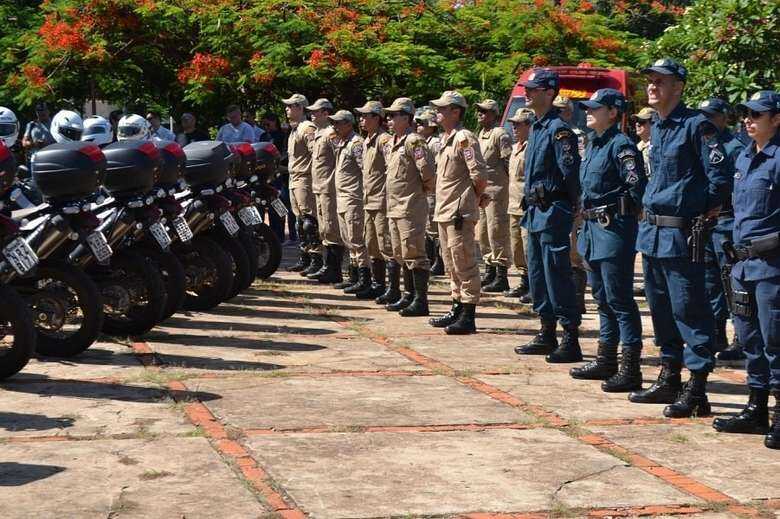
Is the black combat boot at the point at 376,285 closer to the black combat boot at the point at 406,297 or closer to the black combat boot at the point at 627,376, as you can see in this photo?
the black combat boot at the point at 406,297

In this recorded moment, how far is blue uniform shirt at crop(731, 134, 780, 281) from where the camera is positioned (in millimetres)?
6742

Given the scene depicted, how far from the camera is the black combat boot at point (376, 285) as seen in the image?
12977 mm

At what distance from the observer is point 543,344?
31.9 ft

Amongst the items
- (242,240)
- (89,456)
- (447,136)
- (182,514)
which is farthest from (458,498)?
(242,240)

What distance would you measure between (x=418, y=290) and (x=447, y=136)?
5.02 feet

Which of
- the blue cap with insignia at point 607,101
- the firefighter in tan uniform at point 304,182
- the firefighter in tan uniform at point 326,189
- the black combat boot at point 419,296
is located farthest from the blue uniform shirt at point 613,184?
the firefighter in tan uniform at point 304,182

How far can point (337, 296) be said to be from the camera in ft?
43.3

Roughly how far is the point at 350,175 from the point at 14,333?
18.1 ft

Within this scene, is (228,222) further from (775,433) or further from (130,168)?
(775,433)

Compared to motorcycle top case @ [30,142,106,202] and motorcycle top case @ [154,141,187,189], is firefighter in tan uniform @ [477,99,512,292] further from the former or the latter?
motorcycle top case @ [30,142,106,202]

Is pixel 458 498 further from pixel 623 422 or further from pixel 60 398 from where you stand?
pixel 60 398

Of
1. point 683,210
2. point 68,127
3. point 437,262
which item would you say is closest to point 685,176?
point 683,210

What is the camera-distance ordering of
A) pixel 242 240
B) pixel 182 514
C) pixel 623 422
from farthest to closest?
pixel 242 240 → pixel 623 422 → pixel 182 514

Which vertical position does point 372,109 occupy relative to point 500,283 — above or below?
above
